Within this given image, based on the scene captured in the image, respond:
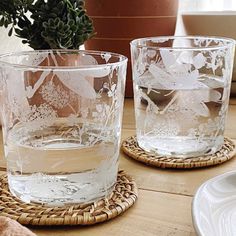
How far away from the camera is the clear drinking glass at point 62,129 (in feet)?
1.38

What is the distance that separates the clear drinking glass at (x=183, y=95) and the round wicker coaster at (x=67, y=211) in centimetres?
14

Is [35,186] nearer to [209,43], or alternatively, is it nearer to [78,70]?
[78,70]

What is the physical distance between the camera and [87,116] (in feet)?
1.43

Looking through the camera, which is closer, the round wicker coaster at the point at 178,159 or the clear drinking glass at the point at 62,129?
the clear drinking glass at the point at 62,129

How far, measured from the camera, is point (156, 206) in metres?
0.44

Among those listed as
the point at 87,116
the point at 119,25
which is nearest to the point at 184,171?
the point at 87,116

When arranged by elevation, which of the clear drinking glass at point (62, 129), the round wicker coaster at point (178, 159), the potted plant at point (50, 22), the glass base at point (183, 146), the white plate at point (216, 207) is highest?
the potted plant at point (50, 22)

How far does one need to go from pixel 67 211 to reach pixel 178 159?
18 cm

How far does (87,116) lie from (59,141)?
4 centimetres

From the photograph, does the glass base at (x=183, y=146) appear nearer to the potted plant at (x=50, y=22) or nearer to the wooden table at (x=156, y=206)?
the wooden table at (x=156, y=206)

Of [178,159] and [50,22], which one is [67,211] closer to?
[178,159]

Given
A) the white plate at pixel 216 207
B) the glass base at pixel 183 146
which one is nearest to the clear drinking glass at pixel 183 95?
the glass base at pixel 183 146

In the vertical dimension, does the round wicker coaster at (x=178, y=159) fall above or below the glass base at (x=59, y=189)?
below

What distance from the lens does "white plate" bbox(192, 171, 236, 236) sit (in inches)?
14.6
